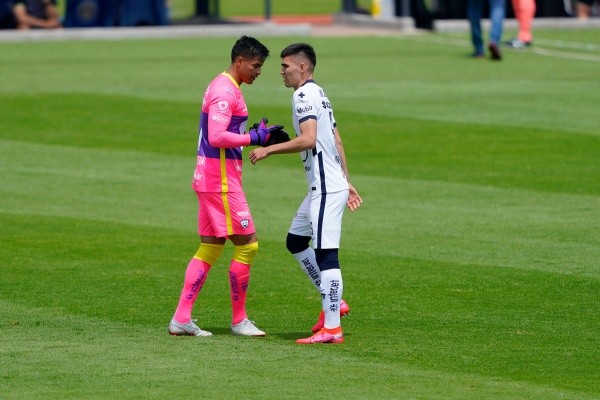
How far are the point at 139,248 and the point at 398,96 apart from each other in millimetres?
10699

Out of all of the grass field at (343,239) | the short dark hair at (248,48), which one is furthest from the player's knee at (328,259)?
the short dark hair at (248,48)

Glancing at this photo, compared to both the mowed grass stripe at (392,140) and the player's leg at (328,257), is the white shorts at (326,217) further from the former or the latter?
the mowed grass stripe at (392,140)

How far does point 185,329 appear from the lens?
8930mm

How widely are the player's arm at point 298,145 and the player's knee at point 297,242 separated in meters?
0.83

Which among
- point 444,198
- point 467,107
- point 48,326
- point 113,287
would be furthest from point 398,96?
point 48,326

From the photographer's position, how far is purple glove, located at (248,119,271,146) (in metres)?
8.58

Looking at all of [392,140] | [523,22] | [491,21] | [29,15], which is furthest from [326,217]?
[29,15]

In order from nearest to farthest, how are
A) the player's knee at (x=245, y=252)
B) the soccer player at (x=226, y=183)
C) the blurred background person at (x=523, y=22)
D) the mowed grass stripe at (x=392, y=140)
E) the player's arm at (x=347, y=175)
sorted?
the soccer player at (x=226, y=183), the player's arm at (x=347, y=175), the player's knee at (x=245, y=252), the mowed grass stripe at (x=392, y=140), the blurred background person at (x=523, y=22)

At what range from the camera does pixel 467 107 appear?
69.4 feet

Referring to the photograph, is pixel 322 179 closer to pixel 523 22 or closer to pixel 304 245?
pixel 304 245

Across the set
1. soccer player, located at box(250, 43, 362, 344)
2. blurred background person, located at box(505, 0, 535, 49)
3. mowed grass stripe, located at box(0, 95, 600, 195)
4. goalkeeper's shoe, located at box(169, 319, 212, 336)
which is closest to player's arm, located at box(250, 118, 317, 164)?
soccer player, located at box(250, 43, 362, 344)

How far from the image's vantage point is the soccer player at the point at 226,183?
8.69 m

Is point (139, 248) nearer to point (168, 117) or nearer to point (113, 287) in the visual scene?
point (113, 287)

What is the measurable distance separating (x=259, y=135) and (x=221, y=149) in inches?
14.4
